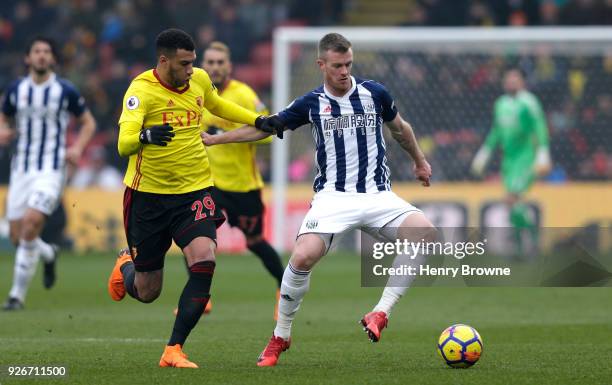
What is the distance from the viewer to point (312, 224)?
8.10 metres

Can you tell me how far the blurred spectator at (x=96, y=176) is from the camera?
21.0 meters

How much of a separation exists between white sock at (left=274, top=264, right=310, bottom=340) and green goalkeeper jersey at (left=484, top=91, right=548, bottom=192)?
32.9 ft

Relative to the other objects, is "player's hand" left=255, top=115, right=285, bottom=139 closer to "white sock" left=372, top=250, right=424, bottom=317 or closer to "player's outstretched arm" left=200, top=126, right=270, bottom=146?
"player's outstretched arm" left=200, top=126, right=270, bottom=146

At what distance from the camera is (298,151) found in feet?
65.3

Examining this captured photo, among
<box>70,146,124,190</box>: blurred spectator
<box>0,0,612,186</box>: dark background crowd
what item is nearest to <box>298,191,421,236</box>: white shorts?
<box>0,0,612,186</box>: dark background crowd

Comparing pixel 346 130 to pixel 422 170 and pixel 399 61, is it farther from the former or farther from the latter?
pixel 399 61

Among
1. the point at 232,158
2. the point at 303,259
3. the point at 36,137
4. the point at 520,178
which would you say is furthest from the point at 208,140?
the point at 520,178

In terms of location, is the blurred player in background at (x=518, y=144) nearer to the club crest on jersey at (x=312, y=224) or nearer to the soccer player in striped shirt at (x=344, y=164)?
the soccer player in striped shirt at (x=344, y=164)

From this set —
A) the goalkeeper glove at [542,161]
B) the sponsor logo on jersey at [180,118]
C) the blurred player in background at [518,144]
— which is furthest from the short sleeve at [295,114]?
the blurred player in background at [518,144]

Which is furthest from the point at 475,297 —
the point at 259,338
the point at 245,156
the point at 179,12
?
the point at 179,12

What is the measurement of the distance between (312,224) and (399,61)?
12144 millimetres

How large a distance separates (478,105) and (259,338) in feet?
37.9

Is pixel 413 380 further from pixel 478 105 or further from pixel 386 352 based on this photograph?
pixel 478 105

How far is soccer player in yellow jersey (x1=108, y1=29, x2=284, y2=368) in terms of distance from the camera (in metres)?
7.79
